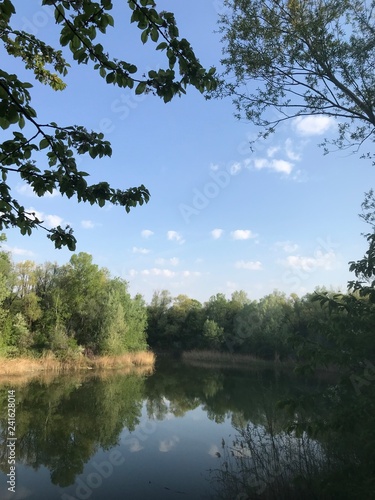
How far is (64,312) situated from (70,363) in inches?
181

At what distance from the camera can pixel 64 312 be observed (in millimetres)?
27406

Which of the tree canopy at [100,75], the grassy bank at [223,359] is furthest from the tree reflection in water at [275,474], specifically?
the grassy bank at [223,359]

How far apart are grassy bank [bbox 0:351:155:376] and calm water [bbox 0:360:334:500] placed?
12.0ft

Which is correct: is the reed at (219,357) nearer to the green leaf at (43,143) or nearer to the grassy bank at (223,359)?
the grassy bank at (223,359)

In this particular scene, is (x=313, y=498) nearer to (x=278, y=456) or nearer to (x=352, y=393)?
(x=278, y=456)

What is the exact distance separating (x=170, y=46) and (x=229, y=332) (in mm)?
38707

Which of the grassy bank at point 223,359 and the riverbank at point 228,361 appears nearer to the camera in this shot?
the riverbank at point 228,361

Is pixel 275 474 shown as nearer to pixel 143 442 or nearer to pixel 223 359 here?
pixel 143 442

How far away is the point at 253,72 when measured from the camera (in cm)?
566

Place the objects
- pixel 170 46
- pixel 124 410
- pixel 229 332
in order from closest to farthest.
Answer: pixel 170 46 < pixel 124 410 < pixel 229 332

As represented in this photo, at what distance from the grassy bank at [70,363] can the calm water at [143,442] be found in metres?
3.65

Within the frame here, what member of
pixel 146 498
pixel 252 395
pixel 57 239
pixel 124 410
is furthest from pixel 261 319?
pixel 57 239

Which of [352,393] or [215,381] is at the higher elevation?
[352,393]

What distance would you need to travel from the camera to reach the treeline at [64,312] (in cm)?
2403
